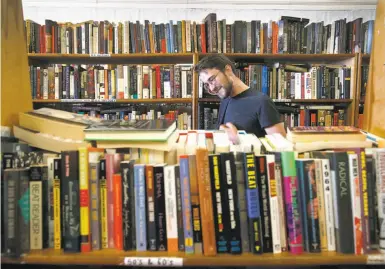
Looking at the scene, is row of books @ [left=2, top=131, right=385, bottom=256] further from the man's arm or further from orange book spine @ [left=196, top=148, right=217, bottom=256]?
the man's arm

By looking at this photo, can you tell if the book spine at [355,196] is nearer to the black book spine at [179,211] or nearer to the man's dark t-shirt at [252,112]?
the black book spine at [179,211]

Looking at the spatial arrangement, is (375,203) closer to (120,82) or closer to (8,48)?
(8,48)

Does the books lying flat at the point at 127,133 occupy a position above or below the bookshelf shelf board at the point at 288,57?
below

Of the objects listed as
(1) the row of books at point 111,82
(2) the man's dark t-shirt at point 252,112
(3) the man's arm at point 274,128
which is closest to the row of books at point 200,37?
(1) the row of books at point 111,82

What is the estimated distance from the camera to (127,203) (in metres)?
0.98

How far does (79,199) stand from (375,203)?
0.75 meters

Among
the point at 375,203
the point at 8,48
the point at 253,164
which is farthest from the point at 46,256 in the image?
the point at 375,203

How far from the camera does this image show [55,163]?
0.98 meters

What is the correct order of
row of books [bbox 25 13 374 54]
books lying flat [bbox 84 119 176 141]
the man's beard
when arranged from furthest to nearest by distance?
row of books [bbox 25 13 374 54] → the man's beard → books lying flat [bbox 84 119 176 141]

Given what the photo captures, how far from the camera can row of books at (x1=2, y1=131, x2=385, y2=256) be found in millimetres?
953

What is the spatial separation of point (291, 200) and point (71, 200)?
559 millimetres

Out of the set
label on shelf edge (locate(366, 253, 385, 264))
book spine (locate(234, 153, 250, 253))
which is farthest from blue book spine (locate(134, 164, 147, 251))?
label on shelf edge (locate(366, 253, 385, 264))

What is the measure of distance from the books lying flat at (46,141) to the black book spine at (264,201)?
1.58 feet

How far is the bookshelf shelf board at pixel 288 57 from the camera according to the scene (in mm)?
3211
